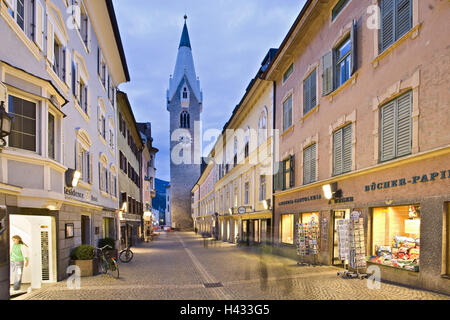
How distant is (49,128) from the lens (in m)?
9.85

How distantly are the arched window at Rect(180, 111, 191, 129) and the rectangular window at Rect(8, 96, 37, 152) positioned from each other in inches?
2756

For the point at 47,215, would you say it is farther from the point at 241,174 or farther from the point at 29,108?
the point at 241,174

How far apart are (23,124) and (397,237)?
440 inches

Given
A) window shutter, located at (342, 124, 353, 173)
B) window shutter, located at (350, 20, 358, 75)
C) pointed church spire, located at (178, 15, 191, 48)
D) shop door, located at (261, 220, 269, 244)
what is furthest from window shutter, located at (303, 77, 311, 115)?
pointed church spire, located at (178, 15, 191, 48)

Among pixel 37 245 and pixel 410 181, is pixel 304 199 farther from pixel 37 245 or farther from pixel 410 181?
pixel 37 245

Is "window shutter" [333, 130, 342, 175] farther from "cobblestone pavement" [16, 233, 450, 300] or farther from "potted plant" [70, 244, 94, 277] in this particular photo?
"potted plant" [70, 244, 94, 277]

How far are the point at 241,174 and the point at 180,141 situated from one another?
5145cm

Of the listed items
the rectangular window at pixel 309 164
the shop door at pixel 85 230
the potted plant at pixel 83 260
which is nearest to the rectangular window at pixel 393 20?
the rectangular window at pixel 309 164

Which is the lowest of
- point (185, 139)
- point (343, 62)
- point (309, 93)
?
point (343, 62)

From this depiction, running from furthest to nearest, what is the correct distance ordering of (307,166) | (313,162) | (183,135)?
(183,135), (307,166), (313,162)

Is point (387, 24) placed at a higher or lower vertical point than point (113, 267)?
higher

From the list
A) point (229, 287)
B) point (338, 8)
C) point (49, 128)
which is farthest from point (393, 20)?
point (49, 128)
